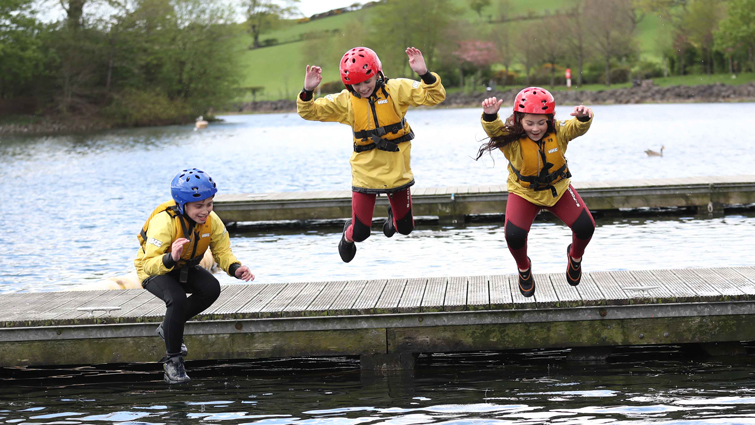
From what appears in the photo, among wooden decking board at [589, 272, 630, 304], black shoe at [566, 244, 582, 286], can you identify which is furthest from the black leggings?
wooden decking board at [589, 272, 630, 304]

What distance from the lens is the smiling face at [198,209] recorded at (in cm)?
729

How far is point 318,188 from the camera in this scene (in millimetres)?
29500

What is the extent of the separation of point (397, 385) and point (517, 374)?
1261 mm

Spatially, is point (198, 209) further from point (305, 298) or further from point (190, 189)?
point (305, 298)

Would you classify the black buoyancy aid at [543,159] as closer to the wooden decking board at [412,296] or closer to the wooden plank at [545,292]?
the wooden plank at [545,292]

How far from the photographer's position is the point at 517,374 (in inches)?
351

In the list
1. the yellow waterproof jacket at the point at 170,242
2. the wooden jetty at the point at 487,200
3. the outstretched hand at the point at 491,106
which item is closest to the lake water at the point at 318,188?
the wooden jetty at the point at 487,200

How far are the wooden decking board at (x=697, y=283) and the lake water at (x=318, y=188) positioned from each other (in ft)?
13.1

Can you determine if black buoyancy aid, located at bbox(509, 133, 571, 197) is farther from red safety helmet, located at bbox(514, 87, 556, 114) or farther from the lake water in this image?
the lake water

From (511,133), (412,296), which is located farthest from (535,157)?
(412,296)

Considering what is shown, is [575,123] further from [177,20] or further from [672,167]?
[177,20]

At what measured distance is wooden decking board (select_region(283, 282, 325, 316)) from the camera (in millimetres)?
8922

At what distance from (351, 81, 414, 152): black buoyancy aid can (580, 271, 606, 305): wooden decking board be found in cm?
246

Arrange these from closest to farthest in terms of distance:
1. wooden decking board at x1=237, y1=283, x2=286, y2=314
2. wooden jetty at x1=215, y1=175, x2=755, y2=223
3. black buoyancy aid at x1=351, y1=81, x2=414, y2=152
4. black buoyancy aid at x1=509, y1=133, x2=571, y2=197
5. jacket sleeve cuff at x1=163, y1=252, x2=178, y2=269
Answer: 1. jacket sleeve cuff at x1=163, y1=252, x2=178, y2=269
2. black buoyancy aid at x1=509, y1=133, x2=571, y2=197
3. black buoyancy aid at x1=351, y1=81, x2=414, y2=152
4. wooden decking board at x1=237, y1=283, x2=286, y2=314
5. wooden jetty at x1=215, y1=175, x2=755, y2=223
